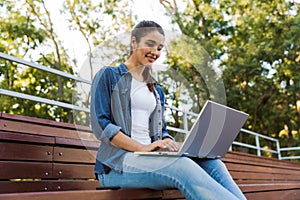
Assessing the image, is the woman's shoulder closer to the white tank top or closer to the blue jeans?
the white tank top

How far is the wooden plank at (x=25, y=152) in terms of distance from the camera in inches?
55.0

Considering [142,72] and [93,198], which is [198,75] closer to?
[142,72]

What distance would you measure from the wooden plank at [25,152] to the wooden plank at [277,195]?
2.95 ft

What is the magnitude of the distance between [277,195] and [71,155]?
122cm

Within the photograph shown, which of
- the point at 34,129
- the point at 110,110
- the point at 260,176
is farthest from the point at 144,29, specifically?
the point at 260,176

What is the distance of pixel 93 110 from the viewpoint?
3.88 feet

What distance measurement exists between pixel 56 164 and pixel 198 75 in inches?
30.0

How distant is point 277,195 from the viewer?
2.21 meters

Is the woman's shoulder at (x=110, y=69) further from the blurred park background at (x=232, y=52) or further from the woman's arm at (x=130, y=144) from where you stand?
the blurred park background at (x=232, y=52)

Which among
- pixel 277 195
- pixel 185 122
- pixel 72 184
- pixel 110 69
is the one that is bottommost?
pixel 277 195

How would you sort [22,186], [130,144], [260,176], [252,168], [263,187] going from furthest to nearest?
1. [260,176]
2. [252,168]
3. [263,187]
4. [22,186]
5. [130,144]

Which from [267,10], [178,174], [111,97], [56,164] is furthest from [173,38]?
[267,10]

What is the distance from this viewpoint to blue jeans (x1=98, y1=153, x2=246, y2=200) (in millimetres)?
1070

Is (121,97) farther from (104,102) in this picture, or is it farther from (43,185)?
(43,185)
